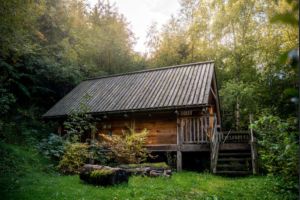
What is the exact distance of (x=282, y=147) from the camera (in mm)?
5266

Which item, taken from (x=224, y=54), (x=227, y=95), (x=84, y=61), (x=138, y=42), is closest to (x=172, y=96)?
(x=227, y=95)

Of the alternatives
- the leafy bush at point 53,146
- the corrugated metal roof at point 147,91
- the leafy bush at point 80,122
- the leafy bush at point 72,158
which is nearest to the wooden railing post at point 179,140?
the corrugated metal roof at point 147,91

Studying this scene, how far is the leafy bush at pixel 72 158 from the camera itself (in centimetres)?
1130

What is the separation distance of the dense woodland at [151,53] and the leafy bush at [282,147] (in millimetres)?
6206

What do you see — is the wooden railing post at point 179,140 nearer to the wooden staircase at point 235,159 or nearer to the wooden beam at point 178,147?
the wooden beam at point 178,147

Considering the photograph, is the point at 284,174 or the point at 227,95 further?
the point at 227,95

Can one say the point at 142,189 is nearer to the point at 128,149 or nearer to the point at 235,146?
the point at 128,149

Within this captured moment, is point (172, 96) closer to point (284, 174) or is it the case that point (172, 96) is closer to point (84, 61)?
point (284, 174)

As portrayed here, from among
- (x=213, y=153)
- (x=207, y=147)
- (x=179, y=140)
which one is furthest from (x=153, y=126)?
(x=213, y=153)

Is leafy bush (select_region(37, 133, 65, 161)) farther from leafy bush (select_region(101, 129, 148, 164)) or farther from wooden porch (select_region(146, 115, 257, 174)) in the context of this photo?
wooden porch (select_region(146, 115, 257, 174))

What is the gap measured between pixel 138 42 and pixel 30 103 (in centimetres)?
1272

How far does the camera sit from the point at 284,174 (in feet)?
17.6

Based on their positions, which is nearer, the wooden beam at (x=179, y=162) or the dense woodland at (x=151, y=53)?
the wooden beam at (x=179, y=162)

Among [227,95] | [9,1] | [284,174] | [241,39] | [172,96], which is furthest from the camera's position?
[241,39]
